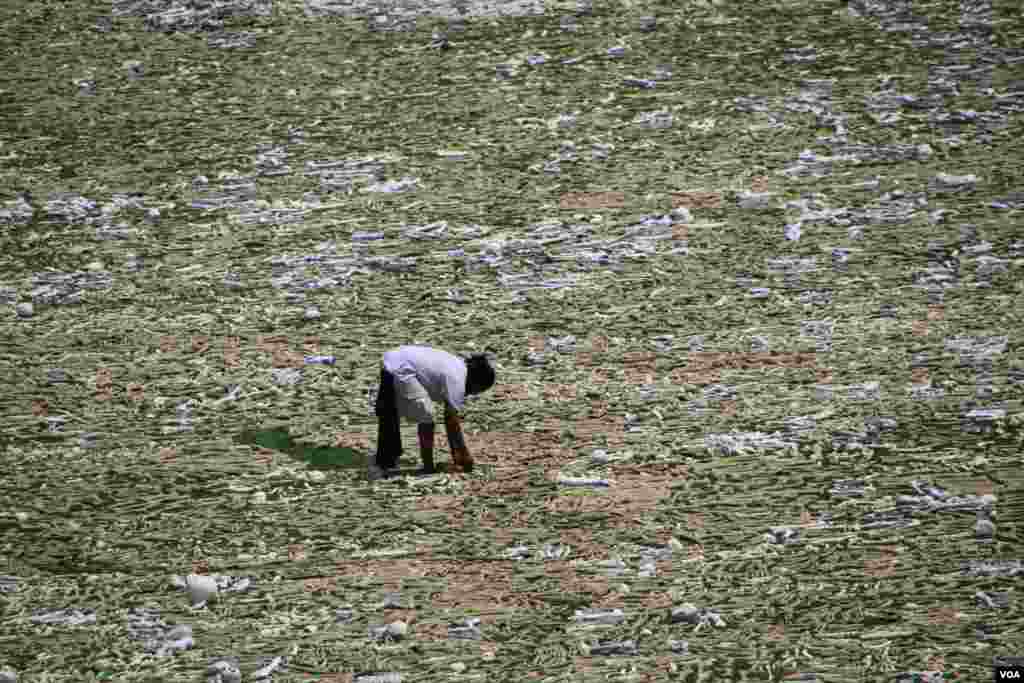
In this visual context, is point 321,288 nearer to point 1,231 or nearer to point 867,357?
point 1,231

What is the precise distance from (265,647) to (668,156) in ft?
25.9

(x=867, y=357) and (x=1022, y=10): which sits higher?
(x=1022, y=10)

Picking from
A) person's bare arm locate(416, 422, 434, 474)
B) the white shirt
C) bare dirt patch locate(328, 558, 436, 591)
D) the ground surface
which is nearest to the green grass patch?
the ground surface

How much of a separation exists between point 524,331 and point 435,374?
258 centimetres

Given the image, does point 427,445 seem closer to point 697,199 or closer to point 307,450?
point 307,450

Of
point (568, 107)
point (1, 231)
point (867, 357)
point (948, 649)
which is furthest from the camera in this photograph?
point (568, 107)

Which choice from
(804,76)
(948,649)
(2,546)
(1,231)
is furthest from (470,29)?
(948,649)

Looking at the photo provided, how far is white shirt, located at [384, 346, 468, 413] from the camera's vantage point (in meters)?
8.07

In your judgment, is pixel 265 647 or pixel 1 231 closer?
pixel 265 647

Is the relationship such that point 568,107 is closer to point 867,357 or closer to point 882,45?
point 882,45

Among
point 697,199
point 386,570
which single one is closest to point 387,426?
point 386,570

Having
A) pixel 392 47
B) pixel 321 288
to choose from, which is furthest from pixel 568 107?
pixel 321 288

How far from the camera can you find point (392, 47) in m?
16.5

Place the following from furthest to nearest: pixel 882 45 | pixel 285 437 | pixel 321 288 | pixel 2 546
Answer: pixel 882 45 → pixel 321 288 → pixel 285 437 → pixel 2 546
